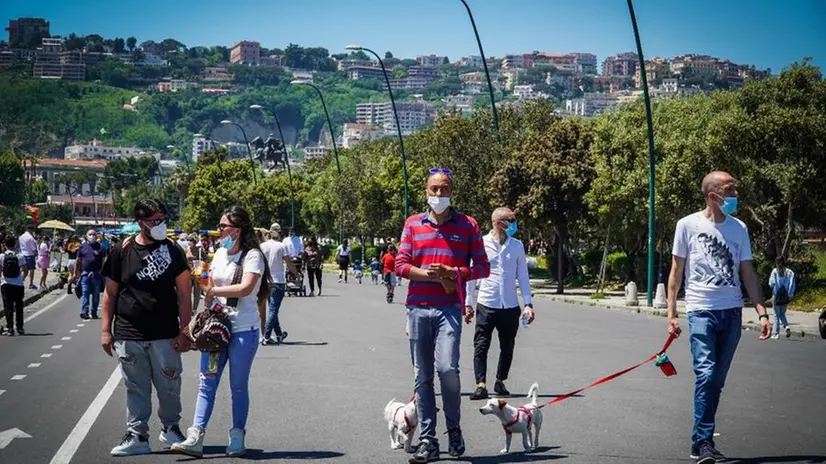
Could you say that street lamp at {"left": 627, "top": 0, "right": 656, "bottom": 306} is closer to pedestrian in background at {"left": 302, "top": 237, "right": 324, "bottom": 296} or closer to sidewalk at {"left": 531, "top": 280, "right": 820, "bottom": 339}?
sidewalk at {"left": 531, "top": 280, "right": 820, "bottom": 339}

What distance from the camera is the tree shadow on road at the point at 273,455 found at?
29.6 ft

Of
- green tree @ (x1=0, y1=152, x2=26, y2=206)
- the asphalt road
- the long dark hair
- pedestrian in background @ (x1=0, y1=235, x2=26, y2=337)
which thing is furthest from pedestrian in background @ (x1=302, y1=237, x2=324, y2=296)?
green tree @ (x1=0, y1=152, x2=26, y2=206)

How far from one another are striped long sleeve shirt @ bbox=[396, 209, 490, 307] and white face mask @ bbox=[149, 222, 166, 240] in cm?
170

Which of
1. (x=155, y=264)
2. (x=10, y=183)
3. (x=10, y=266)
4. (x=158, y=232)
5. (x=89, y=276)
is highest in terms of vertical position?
(x=10, y=183)

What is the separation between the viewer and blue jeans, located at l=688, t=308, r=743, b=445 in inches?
344

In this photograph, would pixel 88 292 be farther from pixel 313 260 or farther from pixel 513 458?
pixel 513 458

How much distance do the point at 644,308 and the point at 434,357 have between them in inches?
962

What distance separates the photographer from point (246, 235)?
9.50 meters

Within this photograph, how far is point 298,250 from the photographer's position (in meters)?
32.0

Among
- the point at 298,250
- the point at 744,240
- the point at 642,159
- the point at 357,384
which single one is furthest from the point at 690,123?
the point at 744,240

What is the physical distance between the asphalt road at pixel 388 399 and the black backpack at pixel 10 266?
3.44ft

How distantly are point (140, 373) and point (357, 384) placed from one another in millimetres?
4835

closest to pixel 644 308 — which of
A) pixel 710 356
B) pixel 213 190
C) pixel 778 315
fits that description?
A: pixel 778 315

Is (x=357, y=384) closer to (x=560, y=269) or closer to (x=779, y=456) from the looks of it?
(x=779, y=456)
